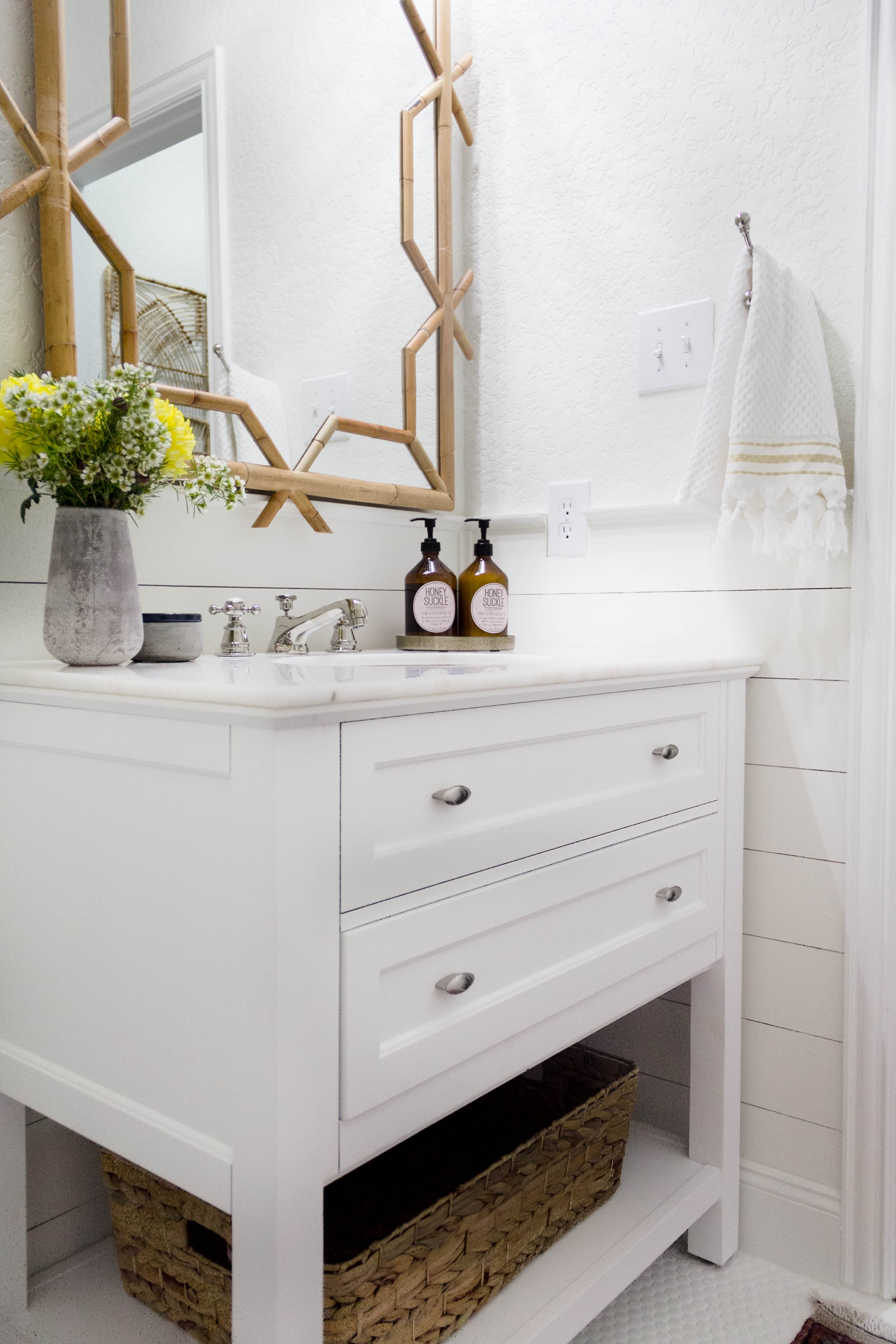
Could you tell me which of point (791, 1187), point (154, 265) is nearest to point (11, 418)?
point (154, 265)

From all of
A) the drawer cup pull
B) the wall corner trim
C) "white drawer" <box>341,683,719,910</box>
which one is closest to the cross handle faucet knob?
"white drawer" <box>341,683,719,910</box>

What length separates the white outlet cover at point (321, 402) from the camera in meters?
1.44

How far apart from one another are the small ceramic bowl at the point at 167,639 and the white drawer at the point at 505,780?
37 cm

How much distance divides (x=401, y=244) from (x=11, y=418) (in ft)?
2.95

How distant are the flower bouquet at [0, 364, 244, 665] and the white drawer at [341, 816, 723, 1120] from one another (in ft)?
1.39

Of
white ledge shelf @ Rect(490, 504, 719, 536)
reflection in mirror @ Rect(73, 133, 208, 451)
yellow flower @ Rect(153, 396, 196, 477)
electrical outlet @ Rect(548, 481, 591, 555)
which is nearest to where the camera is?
yellow flower @ Rect(153, 396, 196, 477)

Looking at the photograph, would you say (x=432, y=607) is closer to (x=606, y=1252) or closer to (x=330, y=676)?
(x=330, y=676)

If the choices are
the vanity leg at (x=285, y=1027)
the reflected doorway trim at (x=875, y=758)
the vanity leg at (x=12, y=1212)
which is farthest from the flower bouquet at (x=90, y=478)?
the reflected doorway trim at (x=875, y=758)

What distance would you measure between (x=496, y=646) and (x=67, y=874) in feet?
2.54

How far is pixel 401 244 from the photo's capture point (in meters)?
→ 1.61

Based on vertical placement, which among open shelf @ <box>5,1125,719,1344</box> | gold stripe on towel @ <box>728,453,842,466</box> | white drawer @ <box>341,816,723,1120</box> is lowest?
open shelf @ <box>5,1125,719,1344</box>

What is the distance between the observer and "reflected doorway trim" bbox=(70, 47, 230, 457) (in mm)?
1188

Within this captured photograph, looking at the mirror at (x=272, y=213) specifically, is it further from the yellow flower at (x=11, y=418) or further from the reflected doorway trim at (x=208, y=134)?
the yellow flower at (x=11, y=418)

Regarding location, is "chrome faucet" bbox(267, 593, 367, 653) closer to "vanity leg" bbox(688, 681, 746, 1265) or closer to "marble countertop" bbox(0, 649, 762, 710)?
"marble countertop" bbox(0, 649, 762, 710)
